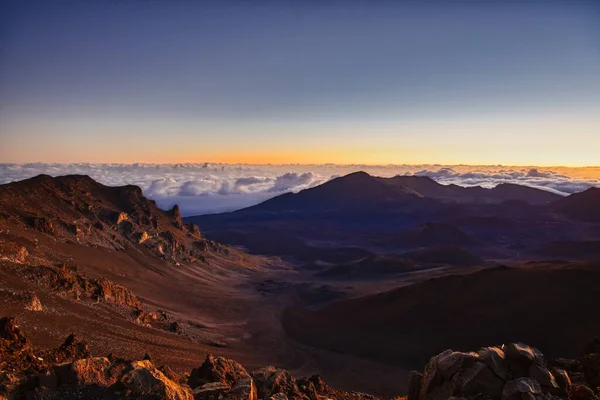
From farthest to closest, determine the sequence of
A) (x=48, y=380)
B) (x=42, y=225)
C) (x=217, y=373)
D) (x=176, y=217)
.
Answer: (x=176, y=217), (x=42, y=225), (x=217, y=373), (x=48, y=380)

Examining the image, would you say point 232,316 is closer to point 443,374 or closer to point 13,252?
point 13,252

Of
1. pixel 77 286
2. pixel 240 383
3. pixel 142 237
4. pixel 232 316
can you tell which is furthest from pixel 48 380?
pixel 142 237

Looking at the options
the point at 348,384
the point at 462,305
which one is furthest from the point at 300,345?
the point at 462,305

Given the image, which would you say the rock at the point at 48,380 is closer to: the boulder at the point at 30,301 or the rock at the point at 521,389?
the rock at the point at 521,389

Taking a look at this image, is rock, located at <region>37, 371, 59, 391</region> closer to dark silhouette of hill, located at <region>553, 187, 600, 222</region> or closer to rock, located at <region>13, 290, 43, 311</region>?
rock, located at <region>13, 290, 43, 311</region>

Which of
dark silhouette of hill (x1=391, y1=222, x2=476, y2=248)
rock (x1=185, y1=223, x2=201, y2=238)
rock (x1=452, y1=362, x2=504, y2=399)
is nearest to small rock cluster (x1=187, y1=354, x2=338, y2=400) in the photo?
rock (x1=452, y1=362, x2=504, y2=399)

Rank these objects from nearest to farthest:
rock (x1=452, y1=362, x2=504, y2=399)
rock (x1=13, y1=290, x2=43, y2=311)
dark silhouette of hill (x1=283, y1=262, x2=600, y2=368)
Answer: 1. rock (x1=452, y1=362, x2=504, y2=399)
2. rock (x1=13, y1=290, x2=43, y2=311)
3. dark silhouette of hill (x1=283, y1=262, x2=600, y2=368)
